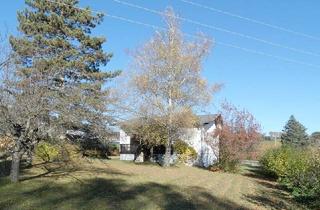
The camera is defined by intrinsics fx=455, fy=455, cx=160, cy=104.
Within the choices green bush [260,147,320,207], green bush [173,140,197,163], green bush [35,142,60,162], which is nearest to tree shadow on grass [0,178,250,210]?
green bush [260,147,320,207]

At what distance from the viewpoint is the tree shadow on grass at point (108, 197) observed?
1316 centimetres

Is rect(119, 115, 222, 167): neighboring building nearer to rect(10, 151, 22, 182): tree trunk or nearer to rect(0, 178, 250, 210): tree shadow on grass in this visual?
rect(0, 178, 250, 210): tree shadow on grass

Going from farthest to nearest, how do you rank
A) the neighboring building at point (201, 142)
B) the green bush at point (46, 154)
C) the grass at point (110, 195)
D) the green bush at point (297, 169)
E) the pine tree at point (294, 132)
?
the pine tree at point (294, 132)
the neighboring building at point (201, 142)
the green bush at point (46, 154)
the green bush at point (297, 169)
the grass at point (110, 195)

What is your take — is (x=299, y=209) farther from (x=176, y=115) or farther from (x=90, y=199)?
(x=176, y=115)

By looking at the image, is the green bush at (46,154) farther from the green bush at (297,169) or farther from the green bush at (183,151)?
the green bush at (297,169)

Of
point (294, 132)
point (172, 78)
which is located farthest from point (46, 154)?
point (294, 132)

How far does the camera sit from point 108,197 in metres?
15.1

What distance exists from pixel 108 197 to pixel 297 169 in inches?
461

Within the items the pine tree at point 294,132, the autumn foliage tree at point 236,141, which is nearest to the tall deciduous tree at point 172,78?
the autumn foliage tree at point 236,141

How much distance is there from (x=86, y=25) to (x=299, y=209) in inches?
933

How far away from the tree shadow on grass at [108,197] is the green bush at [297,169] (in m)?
3.66

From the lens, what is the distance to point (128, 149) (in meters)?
44.9

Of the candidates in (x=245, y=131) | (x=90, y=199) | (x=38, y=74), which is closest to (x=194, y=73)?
(x=245, y=131)

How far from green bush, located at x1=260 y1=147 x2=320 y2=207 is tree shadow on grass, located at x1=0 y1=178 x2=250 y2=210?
3.66 metres
